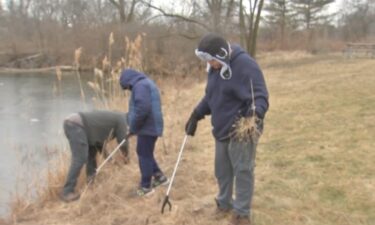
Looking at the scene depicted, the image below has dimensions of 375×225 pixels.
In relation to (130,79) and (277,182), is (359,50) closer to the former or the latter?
(277,182)

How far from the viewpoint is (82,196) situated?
508cm

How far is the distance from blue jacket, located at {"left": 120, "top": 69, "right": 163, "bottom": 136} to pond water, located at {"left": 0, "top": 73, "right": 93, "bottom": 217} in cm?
183

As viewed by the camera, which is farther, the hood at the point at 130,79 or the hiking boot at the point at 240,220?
the hood at the point at 130,79

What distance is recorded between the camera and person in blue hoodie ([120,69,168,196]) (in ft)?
15.7

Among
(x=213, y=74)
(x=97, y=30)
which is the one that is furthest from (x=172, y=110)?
(x=97, y=30)

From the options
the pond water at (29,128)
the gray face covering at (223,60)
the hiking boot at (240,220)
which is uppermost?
the gray face covering at (223,60)

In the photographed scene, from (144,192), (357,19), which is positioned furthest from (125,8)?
(144,192)

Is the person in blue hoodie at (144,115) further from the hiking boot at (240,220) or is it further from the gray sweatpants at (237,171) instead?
the hiking boot at (240,220)

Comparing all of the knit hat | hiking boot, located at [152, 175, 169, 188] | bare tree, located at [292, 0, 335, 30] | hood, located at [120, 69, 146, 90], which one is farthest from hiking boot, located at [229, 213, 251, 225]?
bare tree, located at [292, 0, 335, 30]

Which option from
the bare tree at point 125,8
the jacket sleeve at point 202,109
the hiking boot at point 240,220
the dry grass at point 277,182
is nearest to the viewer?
the hiking boot at point 240,220

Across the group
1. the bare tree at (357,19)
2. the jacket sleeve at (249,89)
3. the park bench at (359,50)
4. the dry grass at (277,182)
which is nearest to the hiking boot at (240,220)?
the dry grass at (277,182)

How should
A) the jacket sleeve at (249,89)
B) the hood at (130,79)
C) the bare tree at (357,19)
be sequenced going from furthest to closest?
1. the bare tree at (357,19)
2. the hood at (130,79)
3. the jacket sleeve at (249,89)

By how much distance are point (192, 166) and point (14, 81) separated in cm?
1825

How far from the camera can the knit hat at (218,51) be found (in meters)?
3.70
